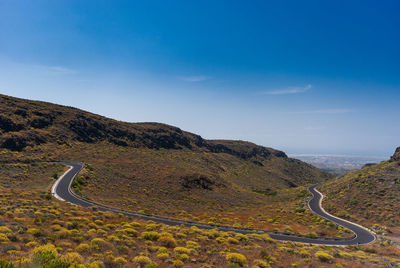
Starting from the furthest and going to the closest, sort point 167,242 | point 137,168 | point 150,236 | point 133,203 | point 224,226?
point 137,168, point 133,203, point 224,226, point 150,236, point 167,242

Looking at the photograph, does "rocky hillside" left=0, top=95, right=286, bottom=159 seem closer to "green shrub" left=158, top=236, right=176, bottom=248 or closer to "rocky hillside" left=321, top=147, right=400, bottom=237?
"green shrub" left=158, top=236, right=176, bottom=248

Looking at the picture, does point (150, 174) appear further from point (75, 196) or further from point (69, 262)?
point (69, 262)

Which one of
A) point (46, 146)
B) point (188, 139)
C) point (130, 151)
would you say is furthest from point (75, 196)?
point (188, 139)

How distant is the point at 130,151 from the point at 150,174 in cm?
2170

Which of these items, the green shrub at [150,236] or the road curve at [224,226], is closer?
the green shrub at [150,236]

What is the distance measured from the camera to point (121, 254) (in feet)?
34.1

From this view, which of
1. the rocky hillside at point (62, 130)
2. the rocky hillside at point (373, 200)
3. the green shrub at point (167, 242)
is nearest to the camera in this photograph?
the green shrub at point (167, 242)

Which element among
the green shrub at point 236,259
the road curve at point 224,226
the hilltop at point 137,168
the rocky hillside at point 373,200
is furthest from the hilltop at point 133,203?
the rocky hillside at point 373,200

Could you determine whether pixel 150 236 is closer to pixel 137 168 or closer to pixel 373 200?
pixel 137 168

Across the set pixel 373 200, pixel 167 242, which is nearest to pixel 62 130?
pixel 167 242

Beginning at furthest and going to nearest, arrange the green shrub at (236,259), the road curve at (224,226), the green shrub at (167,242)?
the road curve at (224,226)
the green shrub at (167,242)
the green shrub at (236,259)

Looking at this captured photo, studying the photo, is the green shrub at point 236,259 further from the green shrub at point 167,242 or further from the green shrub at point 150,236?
the green shrub at point 150,236

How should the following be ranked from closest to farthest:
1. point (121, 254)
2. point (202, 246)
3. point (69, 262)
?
point (69, 262) → point (121, 254) → point (202, 246)

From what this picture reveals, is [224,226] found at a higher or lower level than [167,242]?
lower
